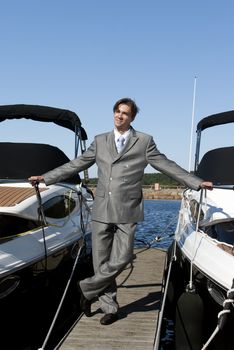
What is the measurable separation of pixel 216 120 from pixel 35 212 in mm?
3822

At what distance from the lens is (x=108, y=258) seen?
16.3ft

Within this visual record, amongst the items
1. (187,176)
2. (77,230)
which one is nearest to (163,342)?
(77,230)

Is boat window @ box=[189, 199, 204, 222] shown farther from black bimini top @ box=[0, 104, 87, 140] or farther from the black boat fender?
black bimini top @ box=[0, 104, 87, 140]

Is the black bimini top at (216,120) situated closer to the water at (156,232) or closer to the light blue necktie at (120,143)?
the water at (156,232)

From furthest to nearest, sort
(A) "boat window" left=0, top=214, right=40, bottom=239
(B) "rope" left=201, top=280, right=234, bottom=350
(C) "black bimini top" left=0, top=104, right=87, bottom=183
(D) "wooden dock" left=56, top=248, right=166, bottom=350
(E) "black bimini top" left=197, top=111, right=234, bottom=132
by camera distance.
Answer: (E) "black bimini top" left=197, top=111, right=234, bottom=132 → (C) "black bimini top" left=0, top=104, right=87, bottom=183 → (A) "boat window" left=0, top=214, right=40, bottom=239 → (D) "wooden dock" left=56, top=248, right=166, bottom=350 → (B) "rope" left=201, top=280, right=234, bottom=350

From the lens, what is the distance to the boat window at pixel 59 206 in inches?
263

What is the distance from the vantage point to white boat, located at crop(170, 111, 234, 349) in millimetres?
4727

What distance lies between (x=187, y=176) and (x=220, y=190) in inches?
69.5

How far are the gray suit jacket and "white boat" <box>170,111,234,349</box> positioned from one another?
69cm

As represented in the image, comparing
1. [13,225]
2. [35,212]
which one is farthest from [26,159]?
[13,225]

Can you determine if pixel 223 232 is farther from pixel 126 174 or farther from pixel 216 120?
pixel 216 120

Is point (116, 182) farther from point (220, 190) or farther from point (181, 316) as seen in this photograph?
point (220, 190)

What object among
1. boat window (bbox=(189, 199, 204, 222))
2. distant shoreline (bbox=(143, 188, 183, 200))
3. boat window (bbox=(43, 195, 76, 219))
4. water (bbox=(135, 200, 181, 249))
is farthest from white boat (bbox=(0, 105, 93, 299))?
distant shoreline (bbox=(143, 188, 183, 200))

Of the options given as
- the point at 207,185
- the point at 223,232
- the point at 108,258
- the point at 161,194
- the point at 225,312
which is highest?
the point at 207,185
